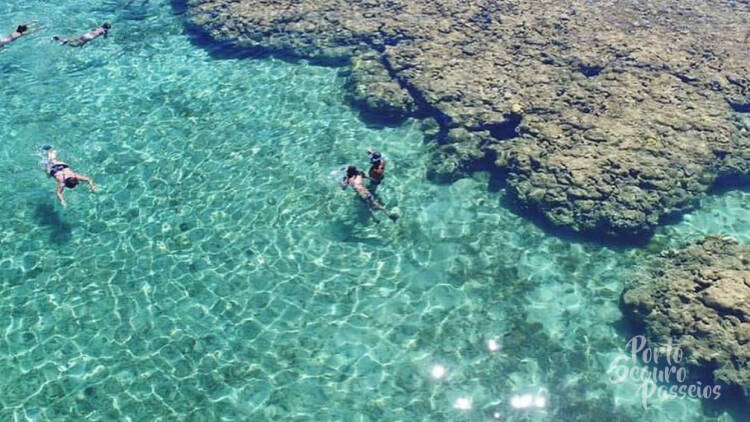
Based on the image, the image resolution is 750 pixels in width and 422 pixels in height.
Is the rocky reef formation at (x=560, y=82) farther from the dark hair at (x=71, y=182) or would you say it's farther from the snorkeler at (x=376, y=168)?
the dark hair at (x=71, y=182)

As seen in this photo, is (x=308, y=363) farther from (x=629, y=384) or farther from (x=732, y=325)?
(x=732, y=325)

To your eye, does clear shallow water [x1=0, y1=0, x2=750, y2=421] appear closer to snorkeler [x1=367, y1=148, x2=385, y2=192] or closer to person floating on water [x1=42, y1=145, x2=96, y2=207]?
person floating on water [x1=42, y1=145, x2=96, y2=207]

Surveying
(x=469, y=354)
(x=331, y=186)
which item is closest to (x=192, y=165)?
(x=331, y=186)

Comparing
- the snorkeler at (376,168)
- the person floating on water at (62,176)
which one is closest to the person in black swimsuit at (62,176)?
the person floating on water at (62,176)

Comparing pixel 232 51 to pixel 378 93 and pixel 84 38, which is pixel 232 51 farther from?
pixel 378 93

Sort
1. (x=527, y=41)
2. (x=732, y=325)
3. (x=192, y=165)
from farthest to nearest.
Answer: (x=527, y=41) < (x=192, y=165) < (x=732, y=325)

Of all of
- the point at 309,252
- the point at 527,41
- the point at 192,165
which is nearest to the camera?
the point at 309,252
